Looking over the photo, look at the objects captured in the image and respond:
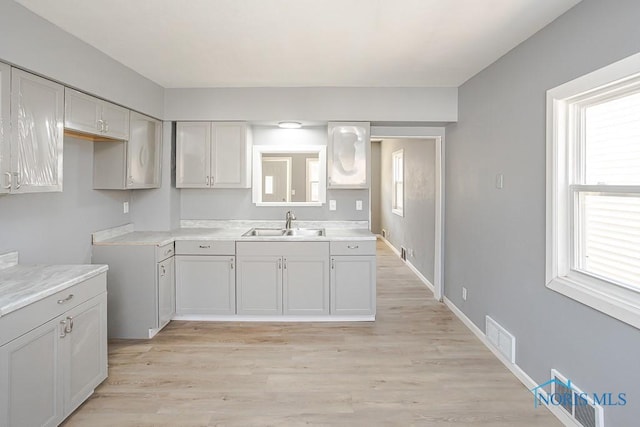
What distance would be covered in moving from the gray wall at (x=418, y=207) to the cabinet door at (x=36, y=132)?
397 centimetres

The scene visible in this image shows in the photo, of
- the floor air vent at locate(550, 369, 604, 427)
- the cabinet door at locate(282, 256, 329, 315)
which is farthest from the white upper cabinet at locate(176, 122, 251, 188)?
the floor air vent at locate(550, 369, 604, 427)

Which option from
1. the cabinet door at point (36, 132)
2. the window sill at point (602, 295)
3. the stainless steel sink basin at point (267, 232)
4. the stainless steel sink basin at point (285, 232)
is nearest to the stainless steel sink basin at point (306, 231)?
the stainless steel sink basin at point (285, 232)

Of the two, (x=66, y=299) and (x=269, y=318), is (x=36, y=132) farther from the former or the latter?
(x=269, y=318)

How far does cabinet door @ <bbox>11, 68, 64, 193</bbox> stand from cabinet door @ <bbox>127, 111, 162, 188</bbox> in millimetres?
921

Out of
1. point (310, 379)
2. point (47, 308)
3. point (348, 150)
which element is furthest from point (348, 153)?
point (47, 308)

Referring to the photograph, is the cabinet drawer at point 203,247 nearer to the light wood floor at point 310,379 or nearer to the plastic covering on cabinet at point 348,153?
the light wood floor at point 310,379

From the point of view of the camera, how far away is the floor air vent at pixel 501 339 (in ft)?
8.84

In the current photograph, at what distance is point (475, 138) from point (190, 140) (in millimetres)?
2900

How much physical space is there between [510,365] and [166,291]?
3.01 metres

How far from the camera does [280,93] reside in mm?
3855

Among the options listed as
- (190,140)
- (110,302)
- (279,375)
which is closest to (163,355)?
(110,302)

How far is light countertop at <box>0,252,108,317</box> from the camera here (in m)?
1.75

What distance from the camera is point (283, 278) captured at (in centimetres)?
367

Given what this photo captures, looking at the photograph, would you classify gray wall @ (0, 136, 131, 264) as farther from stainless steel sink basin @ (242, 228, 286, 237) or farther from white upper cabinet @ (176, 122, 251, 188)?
stainless steel sink basin @ (242, 228, 286, 237)
